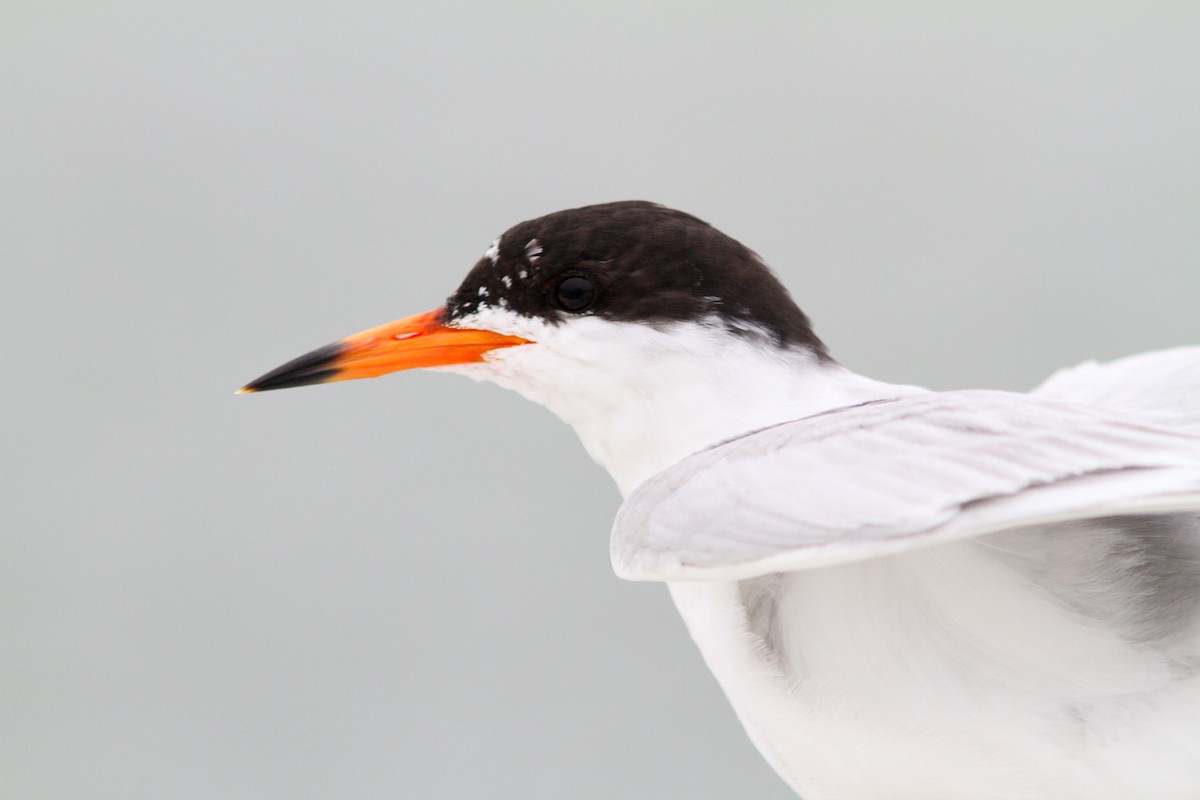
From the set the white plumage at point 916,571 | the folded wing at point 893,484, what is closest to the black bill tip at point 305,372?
the white plumage at point 916,571

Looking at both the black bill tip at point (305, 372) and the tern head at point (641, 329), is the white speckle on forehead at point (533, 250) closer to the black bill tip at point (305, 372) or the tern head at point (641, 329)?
the tern head at point (641, 329)

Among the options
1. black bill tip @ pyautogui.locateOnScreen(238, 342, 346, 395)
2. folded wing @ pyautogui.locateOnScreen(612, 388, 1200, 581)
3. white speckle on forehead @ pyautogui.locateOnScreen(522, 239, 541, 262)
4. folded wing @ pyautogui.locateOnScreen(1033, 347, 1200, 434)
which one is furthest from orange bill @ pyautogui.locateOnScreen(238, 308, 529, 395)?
folded wing @ pyautogui.locateOnScreen(1033, 347, 1200, 434)

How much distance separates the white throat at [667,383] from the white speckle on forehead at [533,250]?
2.5 inches

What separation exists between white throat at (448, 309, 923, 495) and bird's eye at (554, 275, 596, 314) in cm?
2

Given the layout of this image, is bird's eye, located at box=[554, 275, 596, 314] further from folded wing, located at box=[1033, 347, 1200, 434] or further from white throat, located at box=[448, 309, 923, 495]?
folded wing, located at box=[1033, 347, 1200, 434]

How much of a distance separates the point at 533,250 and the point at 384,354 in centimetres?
21

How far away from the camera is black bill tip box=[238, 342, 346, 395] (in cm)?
128

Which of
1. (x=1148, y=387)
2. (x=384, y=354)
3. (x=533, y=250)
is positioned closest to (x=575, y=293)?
(x=533, y=250)

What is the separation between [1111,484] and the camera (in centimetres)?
74

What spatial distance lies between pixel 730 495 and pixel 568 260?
41 cm

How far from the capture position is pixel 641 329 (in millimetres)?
1155

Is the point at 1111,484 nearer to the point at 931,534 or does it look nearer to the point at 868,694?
the point at 931,534

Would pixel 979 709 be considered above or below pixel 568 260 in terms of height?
below

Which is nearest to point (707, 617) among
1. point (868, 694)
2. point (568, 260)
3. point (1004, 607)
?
point (868, 694)
